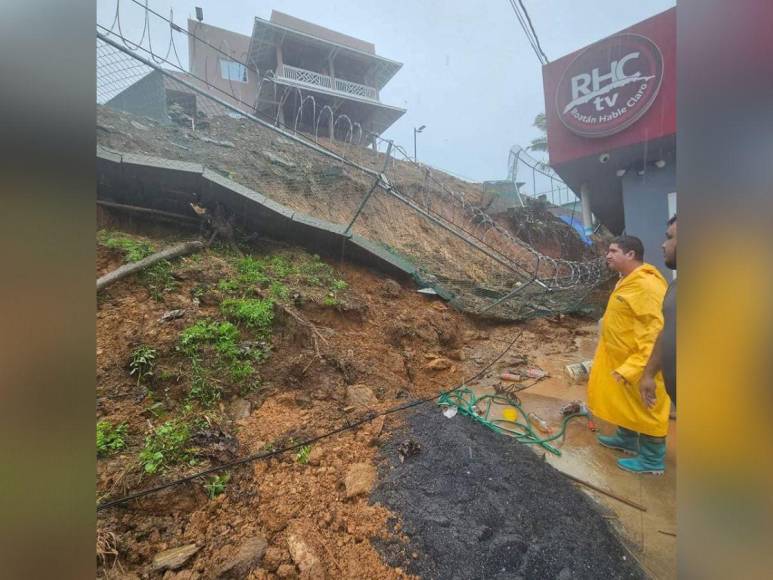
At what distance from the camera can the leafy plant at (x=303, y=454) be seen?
6.45 ft

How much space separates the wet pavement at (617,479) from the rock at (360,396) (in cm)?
122

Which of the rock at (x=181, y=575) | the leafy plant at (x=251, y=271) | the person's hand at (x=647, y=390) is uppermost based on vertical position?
the leafy plant at (x=251, y=271)

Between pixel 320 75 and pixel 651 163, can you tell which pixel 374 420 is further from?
pixel 320 75

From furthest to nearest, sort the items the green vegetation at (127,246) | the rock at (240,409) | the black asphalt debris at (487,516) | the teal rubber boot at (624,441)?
the green vegetation at (127,246)
the teal rubber boot at (624,441)
the rock at (240,409)
the black asphalt debris at (487,516)

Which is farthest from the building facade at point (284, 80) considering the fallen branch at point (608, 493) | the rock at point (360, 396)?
the fallen branch at point (608, 493)

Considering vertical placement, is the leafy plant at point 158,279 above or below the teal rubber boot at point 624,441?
above

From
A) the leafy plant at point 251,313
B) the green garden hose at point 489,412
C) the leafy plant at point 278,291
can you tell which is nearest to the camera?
the green garden hose at point 489,412

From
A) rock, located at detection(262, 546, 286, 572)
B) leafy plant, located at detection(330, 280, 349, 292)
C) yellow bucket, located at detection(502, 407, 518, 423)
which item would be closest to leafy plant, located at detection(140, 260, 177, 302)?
leafy plant, located at detection(330, 280, 349, 292)

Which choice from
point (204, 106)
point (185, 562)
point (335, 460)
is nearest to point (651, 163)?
point (335, 460)

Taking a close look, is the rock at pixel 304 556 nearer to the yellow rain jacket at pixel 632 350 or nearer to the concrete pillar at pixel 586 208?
the yellow rain jacket at pixel 632 350

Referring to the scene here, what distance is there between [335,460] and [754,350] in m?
2.04

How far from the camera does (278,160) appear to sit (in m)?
7.11

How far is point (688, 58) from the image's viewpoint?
1.72 ft

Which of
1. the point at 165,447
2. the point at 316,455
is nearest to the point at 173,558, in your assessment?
the point at 165,447
